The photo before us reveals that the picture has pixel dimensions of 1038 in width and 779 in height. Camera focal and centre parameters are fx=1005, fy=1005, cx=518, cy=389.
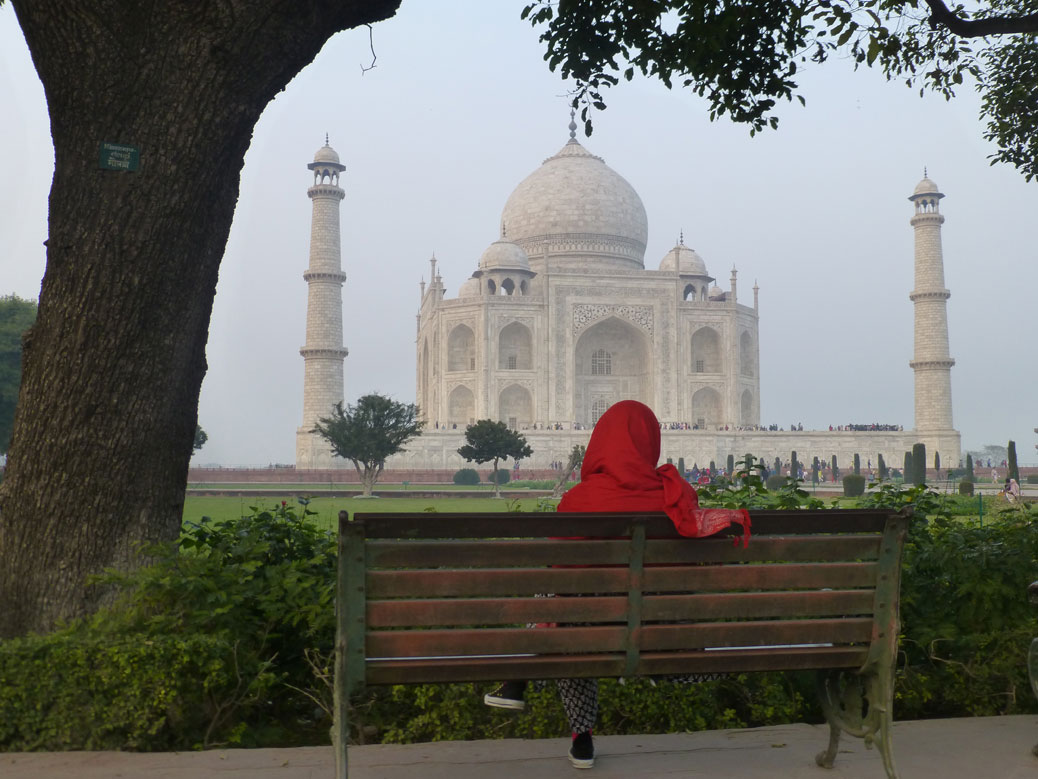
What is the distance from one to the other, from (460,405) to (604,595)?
3482cm

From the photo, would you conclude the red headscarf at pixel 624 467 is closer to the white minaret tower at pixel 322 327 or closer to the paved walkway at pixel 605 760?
the paved walkway at pixel 605 760

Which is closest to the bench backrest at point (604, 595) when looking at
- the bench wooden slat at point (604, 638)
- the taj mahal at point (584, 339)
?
the bench wooden slat at point (604, 638)

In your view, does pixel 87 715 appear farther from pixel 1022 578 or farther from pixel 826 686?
pixel 1022 578

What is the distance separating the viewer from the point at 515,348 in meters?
37.0

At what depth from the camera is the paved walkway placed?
2221 millimetres

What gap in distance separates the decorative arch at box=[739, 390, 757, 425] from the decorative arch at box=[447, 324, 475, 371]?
34.3 ft

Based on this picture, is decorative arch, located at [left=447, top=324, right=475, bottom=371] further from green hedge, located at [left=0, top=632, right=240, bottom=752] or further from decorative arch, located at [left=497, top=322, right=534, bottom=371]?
green hedge, located at [left=0, top=632, right=240, bottom=752]

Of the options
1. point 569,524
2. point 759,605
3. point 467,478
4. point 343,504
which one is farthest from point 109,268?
point 467,478

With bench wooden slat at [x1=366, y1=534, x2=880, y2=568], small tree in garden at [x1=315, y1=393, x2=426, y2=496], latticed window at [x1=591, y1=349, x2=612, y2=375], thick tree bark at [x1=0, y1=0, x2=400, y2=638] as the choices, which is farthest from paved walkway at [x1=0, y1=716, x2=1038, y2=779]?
latticed window at [x1=591, y1=349, x2=612, y2=375]

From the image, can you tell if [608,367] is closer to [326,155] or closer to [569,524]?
[326,155]

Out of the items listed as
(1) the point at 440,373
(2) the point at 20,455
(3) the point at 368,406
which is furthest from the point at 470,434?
(2) the point at 20,455

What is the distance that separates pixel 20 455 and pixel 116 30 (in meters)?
1.30

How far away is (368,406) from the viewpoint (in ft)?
78.5

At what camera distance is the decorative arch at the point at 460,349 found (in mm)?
36781
